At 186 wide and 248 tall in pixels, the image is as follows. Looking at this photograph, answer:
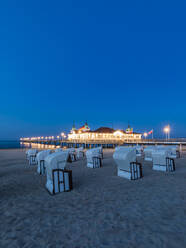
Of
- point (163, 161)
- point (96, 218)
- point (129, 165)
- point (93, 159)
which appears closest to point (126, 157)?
point (129, 165)

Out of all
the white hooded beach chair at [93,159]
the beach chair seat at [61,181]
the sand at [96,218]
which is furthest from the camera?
the white hooded beach chair at [93,159]

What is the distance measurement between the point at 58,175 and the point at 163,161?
7017 millimetres

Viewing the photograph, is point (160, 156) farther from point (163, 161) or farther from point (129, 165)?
point (129, 165)

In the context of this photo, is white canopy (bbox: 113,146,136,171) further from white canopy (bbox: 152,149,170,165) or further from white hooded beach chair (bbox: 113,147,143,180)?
white canopy (bbox: 152,149,170,165)

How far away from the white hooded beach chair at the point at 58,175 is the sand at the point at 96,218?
0.30m

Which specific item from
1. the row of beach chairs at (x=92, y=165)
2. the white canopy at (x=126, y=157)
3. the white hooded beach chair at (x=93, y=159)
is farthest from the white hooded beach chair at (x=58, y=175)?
the white hooded beach chair at (x=93, y=159)

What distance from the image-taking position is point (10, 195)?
5754 mm

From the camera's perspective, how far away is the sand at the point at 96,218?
3.03 metres

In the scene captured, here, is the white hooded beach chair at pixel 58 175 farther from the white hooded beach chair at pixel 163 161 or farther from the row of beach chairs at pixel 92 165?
the white hooded beach chair at pixel 163 161

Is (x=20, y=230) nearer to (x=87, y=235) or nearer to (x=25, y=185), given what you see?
(x=87, y=235)

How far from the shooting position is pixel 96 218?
152 inches

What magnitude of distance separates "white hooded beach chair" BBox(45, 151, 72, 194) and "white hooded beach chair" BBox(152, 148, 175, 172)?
6.40m

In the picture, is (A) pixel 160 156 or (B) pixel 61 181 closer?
(B) pixel 61 181


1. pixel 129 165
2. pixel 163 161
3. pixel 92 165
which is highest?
pixel 129 165
